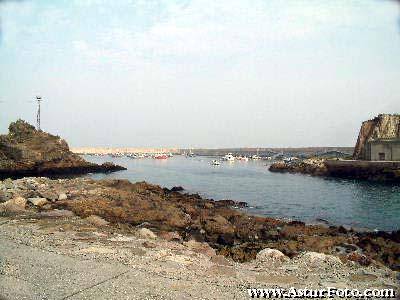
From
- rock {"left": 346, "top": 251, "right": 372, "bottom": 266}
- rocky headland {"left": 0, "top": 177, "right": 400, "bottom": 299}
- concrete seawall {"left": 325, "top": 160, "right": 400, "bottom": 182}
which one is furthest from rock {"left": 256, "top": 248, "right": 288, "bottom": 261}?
concrete seawall {"left": 325, "top": 160, "right": 400, "bottom": 182}

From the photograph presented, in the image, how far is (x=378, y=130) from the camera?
2623 inches

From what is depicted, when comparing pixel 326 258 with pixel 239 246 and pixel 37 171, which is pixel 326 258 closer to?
pixel 239 246

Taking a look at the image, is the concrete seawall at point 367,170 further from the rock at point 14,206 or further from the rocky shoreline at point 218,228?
the rock at point 14,206

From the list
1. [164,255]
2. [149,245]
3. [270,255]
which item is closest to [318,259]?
[270,255]

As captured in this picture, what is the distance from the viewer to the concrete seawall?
4669 cm

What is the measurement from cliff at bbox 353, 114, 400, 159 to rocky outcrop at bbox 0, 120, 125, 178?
49959 mm

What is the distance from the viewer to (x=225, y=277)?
8.42 m

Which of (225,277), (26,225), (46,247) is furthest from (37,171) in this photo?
(225,277)

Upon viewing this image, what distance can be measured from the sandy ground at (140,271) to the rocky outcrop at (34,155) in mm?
43828

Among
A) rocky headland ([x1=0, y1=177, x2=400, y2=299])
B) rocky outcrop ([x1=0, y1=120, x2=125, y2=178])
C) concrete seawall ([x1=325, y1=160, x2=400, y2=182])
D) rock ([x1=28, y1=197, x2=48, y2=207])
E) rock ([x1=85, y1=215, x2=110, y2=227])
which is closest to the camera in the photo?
rocky headland ([x1=0, y1=177, x2=400, y2=299])

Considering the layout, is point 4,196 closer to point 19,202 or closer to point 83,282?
point 19,202

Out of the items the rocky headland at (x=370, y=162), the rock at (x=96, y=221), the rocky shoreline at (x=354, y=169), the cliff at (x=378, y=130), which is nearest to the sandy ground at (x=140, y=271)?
the rock at (x=96, y=221)

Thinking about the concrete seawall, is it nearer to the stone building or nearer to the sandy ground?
the stone building

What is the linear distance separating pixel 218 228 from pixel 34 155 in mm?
50072
